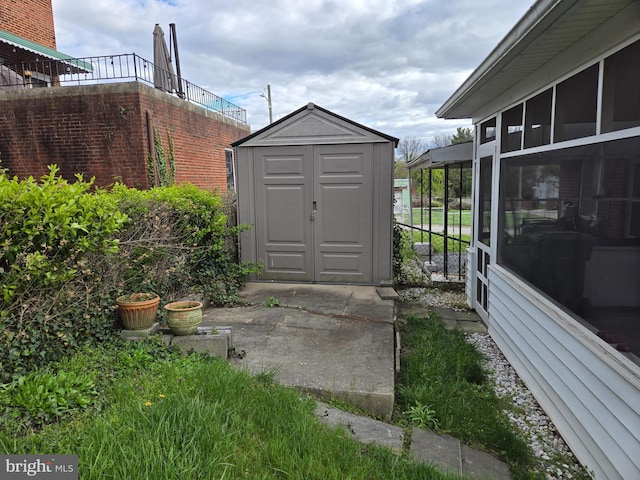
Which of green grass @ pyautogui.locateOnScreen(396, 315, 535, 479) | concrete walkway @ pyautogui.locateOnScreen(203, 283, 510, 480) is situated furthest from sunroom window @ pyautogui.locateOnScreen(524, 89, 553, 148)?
concrete walkway @ pyautogui.locateOnScreen(203, 283, 510, 480)

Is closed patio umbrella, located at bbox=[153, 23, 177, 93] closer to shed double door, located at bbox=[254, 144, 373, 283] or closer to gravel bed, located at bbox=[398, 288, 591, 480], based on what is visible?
shed double door, located at bbox=[254, 144, 373, 283]

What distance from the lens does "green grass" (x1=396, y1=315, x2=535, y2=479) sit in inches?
118

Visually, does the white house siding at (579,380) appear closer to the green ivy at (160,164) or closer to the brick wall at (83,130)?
the green ivy at (160,164)

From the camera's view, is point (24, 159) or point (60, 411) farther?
point (24, 159)

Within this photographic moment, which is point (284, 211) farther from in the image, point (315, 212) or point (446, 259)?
point (446, 259)

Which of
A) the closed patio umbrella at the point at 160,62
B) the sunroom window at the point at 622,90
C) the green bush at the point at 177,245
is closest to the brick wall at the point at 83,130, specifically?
the closed patio umbrella at the point at 160,62

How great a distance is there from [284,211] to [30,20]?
35.9 feet

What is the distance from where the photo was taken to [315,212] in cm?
644

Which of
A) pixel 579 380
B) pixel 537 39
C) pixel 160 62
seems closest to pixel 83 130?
pixel 160 62

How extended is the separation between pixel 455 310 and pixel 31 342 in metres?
5.22

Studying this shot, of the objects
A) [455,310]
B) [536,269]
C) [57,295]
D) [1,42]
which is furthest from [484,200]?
[1,42]

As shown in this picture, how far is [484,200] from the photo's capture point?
223 inches

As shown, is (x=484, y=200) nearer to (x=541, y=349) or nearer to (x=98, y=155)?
(x=541, y=349)

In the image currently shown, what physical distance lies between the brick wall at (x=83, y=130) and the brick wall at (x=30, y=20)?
4.38m
